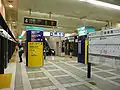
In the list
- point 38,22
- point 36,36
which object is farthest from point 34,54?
point 38,22

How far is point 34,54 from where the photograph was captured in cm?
806

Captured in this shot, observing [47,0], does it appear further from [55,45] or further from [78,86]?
[55,45]

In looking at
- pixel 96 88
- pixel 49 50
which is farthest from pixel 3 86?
pixel 49 50

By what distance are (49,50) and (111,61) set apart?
13.2m

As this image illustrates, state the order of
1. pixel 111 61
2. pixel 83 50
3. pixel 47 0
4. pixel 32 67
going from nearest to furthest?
pixel 111 61
pixel 47 0
pixel 32 67
pixel 83 50

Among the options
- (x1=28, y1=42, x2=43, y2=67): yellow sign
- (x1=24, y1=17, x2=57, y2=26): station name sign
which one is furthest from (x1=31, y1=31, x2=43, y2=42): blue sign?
(x1=24, y1=17, x2=57, y2=26): station name sign

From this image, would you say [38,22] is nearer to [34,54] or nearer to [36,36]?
[36,36]

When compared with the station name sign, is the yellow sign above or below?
below

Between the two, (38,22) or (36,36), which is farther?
(36,36)

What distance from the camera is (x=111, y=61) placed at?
4164 mm

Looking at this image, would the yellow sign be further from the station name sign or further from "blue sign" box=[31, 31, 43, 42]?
the station name sign

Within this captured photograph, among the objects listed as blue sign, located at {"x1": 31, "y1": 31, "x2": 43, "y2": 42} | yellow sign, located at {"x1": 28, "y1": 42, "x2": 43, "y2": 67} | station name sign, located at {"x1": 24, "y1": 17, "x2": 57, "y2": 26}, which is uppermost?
station name sign, located at {"x1": 24, "y1": 17, "x2": 57, "y2": 26}

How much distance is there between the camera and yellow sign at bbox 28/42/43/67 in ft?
26.2

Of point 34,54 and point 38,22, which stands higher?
point 38,22
